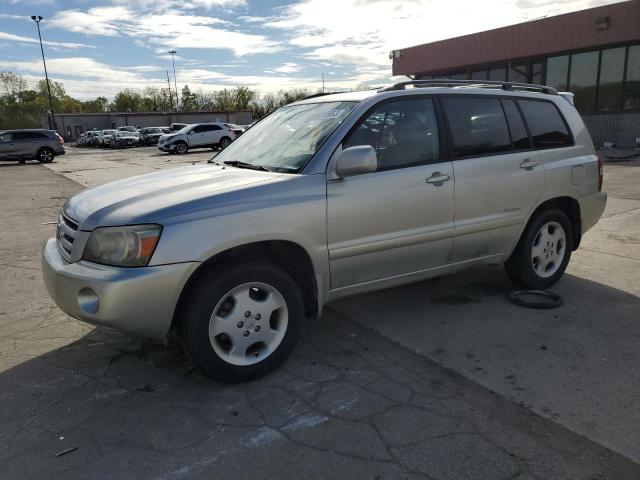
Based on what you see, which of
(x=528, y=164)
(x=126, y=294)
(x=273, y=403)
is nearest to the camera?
(x=126, y=294)

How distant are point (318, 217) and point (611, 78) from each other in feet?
70.7

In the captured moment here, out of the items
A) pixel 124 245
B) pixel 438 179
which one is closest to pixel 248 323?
pixel 124 245

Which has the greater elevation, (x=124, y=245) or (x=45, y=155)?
(x=124, y=245)

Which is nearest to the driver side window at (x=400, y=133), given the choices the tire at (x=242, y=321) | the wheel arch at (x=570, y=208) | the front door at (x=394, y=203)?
the front door at (x=394, y=203)

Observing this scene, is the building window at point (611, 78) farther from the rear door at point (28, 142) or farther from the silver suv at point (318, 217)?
the rear door at point (28, 142)

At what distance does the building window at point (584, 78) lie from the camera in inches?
827

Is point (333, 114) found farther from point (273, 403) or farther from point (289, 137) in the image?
point (273, 403)

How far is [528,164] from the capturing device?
443 centimetres

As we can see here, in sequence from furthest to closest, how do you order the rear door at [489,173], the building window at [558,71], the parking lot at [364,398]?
1. the building window at [558,71]
2. the rear door at [489,173]
3. the parking lot at [364,398]

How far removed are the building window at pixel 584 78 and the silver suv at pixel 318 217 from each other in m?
19.2

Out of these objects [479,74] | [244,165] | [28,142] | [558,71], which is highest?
[479,74]

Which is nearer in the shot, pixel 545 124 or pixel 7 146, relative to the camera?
pixel 545 124

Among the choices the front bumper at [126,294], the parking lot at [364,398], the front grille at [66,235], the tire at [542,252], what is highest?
the front grille at [66,235]

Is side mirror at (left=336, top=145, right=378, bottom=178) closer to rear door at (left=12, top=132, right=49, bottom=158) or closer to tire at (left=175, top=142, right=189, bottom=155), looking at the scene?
rear door at (left=12, top=132, right=49, bottom=158)
